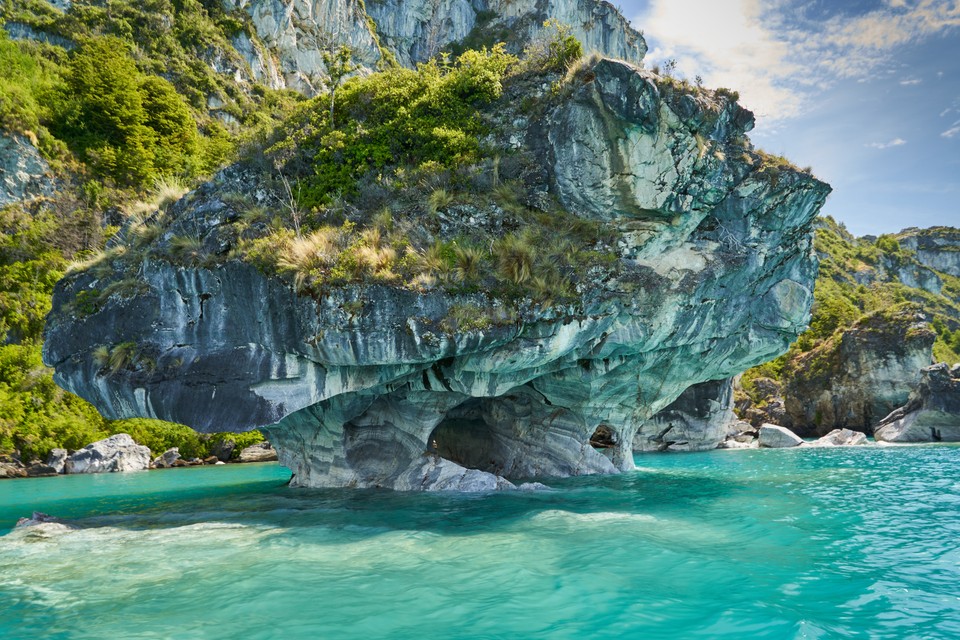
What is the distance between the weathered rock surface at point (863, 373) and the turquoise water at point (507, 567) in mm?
36259

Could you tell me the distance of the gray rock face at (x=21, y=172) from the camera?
41.0 metres

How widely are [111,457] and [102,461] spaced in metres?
0.50

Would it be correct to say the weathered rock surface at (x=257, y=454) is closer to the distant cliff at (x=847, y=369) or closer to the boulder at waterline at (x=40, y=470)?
the boulder at waterline at (x=40, y=470)

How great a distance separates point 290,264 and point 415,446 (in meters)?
7.70

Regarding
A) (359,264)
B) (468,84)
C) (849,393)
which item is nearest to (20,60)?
(468,84)

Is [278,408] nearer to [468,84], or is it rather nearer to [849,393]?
[468,84]

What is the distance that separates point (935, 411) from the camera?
38.2 meters

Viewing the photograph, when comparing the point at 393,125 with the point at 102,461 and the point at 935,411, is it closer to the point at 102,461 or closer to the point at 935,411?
the point at 102,461

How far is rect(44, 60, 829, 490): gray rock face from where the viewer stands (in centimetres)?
1469

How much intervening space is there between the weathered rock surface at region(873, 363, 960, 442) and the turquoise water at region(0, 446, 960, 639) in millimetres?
27591

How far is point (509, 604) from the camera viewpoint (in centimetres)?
729

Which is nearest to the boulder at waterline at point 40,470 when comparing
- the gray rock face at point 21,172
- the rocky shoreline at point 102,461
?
the rocky shoreline at point 102,461

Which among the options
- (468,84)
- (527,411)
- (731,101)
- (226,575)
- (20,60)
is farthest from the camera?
(20,60)

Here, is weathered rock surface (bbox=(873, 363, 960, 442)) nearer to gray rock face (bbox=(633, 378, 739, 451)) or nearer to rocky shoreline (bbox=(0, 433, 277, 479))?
gray rock face (bbox=(633, 378, 739, 451))
